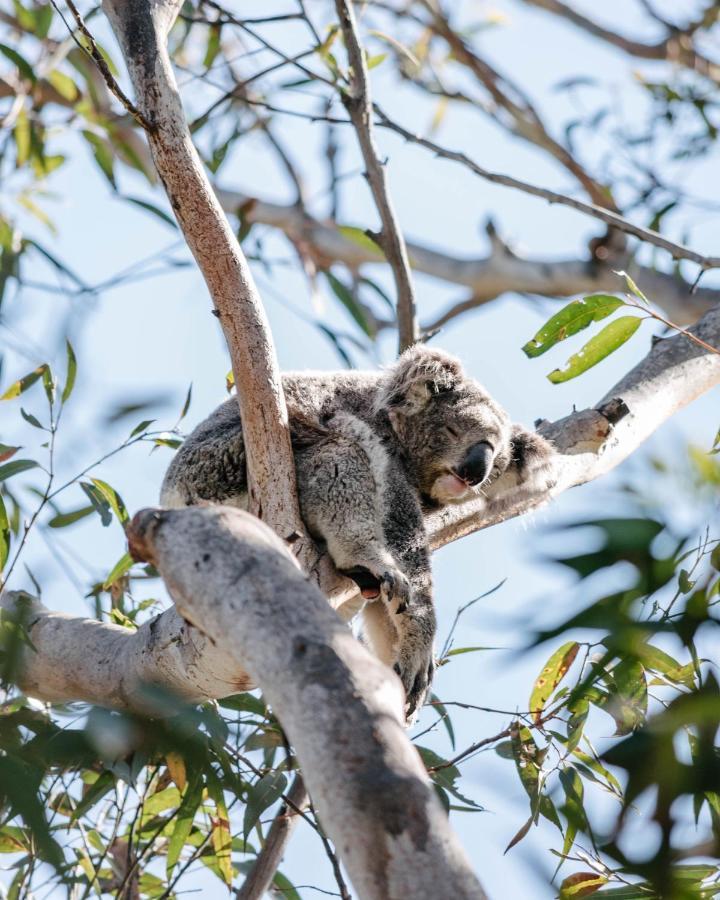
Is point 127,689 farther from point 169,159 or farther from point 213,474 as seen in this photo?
point 169,159

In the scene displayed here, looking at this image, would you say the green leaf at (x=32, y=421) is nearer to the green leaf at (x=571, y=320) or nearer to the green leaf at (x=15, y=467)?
the green leaf at (x=15, y=467)

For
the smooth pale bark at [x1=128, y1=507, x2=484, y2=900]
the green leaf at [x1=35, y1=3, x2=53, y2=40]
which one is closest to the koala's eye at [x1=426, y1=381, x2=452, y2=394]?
the smooth pale bark at [x1=128, y1=507, x2=484, y2=900]

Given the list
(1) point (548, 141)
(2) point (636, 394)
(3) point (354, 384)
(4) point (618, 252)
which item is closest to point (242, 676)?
(3) point (354, 384)

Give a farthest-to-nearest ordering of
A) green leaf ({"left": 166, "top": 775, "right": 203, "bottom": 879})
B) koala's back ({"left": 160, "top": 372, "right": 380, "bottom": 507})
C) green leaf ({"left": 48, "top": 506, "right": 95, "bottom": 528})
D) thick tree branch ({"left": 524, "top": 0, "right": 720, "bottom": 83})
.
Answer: thick tree branch ({"left": 524, "top": 0, "right": 720, "bottom": 83}) → green leaf ({"left": 48, "top": 506, "right": 95, "bottom": 528}) → koala's back ({"left": 160, "top": 372, "right": 380, "bottom": 507}) → green leaf ({"left": 166, "top": 775, "right": 203, "bottom": 879})

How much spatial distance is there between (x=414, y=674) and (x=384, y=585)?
0.78ft

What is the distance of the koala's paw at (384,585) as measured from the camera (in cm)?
251

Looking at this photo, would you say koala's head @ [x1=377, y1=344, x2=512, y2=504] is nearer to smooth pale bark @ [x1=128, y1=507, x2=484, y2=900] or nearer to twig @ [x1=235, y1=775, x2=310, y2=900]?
twig @ [x1=235, y1=775, x2=310, y2=900]

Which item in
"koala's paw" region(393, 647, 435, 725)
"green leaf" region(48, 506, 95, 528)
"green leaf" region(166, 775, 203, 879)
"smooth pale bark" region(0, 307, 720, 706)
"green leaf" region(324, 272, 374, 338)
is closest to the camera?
"smooth pale bark" region(0, 307, 720, 706)

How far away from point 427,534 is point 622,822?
5.37 feet

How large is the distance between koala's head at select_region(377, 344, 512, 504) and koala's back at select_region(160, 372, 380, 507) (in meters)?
0.11

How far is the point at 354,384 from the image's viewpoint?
3.28m

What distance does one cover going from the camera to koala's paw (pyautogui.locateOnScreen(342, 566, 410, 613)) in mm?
2508

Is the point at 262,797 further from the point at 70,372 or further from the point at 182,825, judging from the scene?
the point at 70,372

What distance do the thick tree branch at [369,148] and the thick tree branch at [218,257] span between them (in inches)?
39.0
